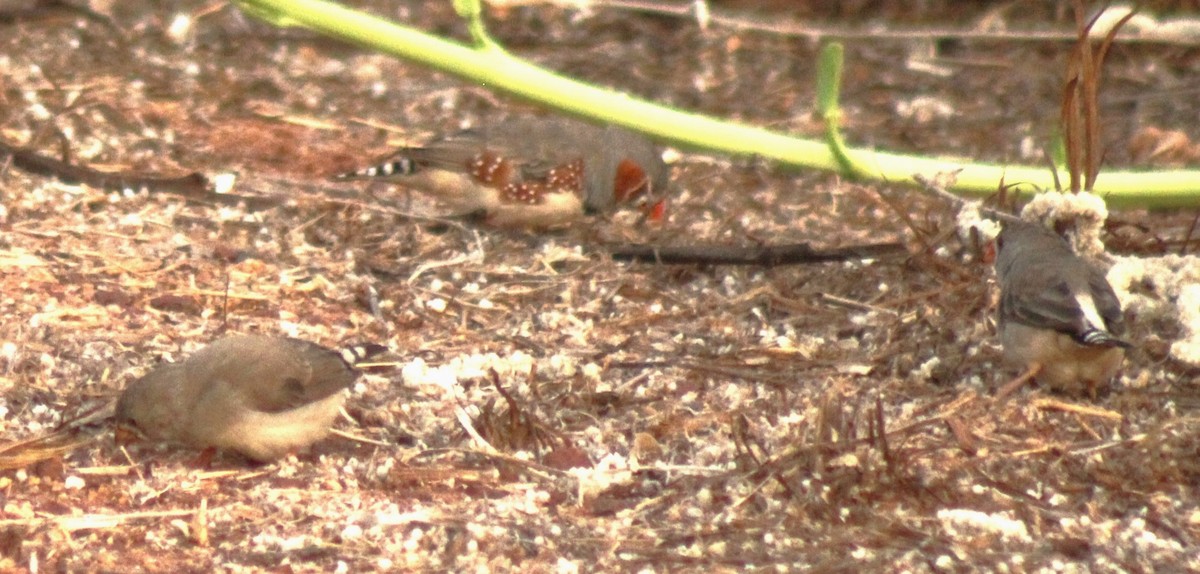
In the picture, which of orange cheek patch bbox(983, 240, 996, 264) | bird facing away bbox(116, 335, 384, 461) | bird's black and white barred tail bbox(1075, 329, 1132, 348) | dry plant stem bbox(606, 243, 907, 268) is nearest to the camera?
bird facing away bbox(116, 335, 384, 461)

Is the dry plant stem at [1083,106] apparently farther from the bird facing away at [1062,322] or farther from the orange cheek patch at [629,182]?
the orange cheek patch at [629,182]

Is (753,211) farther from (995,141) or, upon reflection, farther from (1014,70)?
(1014,70)

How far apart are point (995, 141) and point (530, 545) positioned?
14.9 ft

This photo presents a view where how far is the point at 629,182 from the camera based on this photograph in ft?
22.9

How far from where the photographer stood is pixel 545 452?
4641mm

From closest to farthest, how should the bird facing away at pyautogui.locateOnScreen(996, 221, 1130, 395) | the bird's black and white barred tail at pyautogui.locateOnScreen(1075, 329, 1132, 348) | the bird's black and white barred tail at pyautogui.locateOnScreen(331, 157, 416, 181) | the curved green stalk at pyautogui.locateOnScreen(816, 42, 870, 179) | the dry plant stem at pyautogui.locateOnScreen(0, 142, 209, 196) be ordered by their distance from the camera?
the bird's black and white barred tail at pyautogui.locateOnScreen(1075, 329, 1132, 348), the bird facing away at pyautogui.locateOnScreen(996, 221, 1130, 395), the curved green stalk at pyautogui.locateOnScreen(816, 42, 870, 179), the dry plant stem at pyautogui.locateOnScreen(0, 142, 209, 196), the bird's black and white barred tail at pyautogui.locateOnScreen(331, 157, 416, 181)

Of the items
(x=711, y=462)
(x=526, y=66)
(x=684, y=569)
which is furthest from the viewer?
(x=526, y=66)

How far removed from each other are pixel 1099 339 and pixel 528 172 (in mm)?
2886

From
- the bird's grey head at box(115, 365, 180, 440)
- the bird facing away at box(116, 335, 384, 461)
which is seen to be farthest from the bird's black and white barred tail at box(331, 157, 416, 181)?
the bird's grey head at box(115, 365, 180, 440)

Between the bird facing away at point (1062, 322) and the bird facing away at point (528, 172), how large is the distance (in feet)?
6.95

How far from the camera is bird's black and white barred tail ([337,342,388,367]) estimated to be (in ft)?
16.1

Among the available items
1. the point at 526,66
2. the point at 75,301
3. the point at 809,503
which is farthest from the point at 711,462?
the point at 75,301

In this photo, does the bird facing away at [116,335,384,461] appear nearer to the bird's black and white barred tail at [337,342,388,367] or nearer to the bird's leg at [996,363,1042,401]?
the bird's black and white barred tail at [337,342,388,367]

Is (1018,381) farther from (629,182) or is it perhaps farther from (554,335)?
(629,182)
